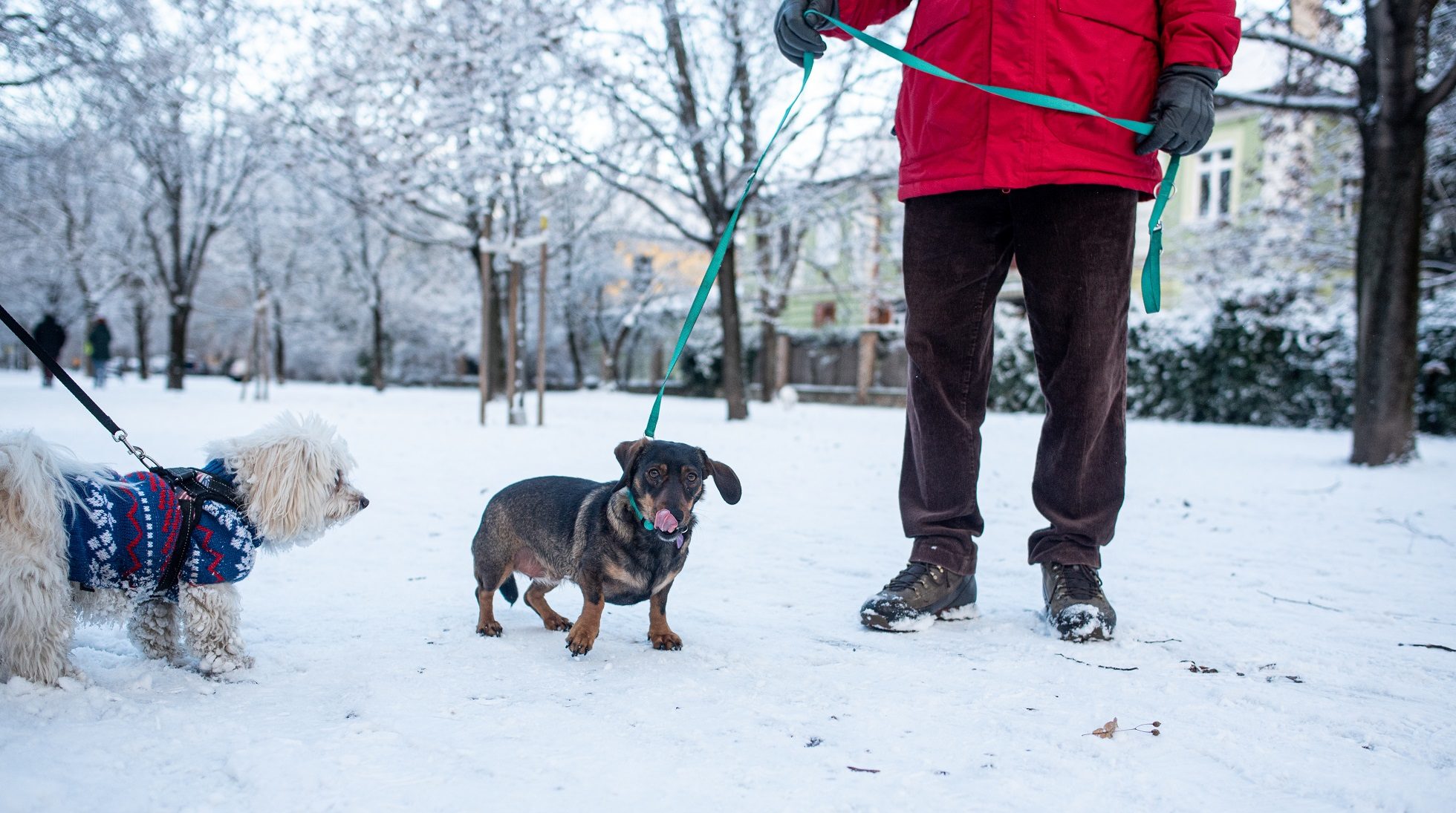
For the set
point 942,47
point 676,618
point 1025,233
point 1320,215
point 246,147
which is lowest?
point 676,618

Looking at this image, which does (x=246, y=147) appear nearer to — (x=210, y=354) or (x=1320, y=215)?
(x=1320, y=215)

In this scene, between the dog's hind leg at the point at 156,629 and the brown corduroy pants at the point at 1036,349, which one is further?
the brown corduroy pants at the point at 1036,349

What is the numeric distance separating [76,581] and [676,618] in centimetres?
159

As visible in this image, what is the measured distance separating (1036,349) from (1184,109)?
0.79 metres

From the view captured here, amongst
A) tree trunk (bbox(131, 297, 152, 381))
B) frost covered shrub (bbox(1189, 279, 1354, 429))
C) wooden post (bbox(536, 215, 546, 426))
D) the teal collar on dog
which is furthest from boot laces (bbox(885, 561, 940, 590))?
tree trunk (bbox(131, 297, 152, 381))

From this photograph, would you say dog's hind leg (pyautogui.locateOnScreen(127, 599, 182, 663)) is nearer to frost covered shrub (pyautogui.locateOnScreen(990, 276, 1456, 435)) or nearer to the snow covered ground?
the snow covered ground

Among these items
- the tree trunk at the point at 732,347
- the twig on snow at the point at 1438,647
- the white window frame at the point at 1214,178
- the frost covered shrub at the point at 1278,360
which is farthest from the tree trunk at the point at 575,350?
the twig on snow at the point at 1438,647

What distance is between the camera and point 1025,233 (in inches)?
107

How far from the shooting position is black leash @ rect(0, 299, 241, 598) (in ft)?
7.05

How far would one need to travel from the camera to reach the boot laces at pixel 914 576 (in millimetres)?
2760

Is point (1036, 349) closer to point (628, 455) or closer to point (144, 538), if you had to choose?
point (628, 455)

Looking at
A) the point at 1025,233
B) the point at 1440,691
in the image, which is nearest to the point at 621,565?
the point at 1025,233

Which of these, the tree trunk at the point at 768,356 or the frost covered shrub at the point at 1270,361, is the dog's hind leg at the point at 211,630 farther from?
the tree trunk at the point at 768,356

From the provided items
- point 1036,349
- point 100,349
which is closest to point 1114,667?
point 1036,349
